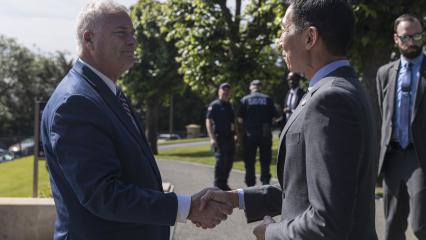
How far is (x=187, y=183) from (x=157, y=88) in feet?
54.0

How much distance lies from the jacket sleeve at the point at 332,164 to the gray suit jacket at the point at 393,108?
2.60 m

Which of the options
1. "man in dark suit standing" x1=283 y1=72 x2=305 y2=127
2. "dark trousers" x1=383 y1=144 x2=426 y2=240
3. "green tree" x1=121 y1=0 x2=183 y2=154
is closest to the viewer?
"dark trousers" x1=383 y1=144 x2=426 y2=240

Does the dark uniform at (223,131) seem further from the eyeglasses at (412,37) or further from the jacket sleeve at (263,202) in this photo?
the jacket sleeve at (263,202)

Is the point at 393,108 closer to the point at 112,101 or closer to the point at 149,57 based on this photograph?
the point at 112,101

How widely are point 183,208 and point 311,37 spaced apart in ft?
3.25

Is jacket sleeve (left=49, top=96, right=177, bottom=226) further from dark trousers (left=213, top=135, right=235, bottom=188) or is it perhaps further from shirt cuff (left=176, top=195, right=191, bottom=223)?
dark trousers (left=213, top=135, right=235, bottom=188)

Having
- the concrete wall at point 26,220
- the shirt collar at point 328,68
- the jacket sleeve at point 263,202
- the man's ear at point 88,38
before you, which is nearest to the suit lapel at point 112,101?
the man's ear at point 88,38

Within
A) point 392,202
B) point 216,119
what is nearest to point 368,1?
point 216,119

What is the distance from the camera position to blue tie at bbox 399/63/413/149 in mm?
4441

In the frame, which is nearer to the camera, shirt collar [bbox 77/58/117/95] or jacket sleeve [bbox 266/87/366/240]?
jacket sleeve [bbox 266/87/366/240]

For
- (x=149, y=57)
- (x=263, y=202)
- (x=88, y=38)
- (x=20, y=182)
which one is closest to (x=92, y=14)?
(x=88, y=38)

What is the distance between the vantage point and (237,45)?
65.3ft

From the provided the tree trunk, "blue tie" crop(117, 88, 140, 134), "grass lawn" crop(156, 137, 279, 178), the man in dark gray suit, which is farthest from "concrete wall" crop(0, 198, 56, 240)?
the tree trunk

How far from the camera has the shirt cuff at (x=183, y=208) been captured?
8.17 feet
